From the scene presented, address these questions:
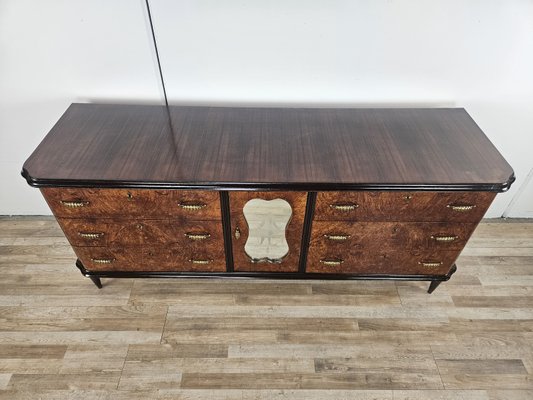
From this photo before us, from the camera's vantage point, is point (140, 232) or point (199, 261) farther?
point (199, 261)

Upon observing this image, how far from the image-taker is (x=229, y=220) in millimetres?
1237

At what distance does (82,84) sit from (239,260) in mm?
928

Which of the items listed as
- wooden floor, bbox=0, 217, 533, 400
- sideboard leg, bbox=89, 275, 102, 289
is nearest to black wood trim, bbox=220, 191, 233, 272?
wooden floor, bbox=0, 217, 533, 400

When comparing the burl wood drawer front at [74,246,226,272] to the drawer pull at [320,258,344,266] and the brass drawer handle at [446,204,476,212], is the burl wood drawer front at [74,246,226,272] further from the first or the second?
the brass drawer handle at [446,204,476,212]

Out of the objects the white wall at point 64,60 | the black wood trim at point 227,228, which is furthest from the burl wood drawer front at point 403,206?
the white wall at point 64,60

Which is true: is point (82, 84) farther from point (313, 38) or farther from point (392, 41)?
point (392, 41)

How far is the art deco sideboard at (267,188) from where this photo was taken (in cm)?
112

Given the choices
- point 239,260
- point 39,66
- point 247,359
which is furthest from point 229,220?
point 39,66

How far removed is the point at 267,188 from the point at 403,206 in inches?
18.1

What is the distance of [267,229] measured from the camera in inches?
50.4

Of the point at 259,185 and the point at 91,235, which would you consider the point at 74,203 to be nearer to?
the point at 91,235

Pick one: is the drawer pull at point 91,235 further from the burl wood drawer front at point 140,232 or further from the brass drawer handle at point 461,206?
the brass drawer handle at point 461,206

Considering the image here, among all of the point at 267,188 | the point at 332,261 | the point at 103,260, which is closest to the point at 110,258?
the point at 103,260

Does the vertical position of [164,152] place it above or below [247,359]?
above
